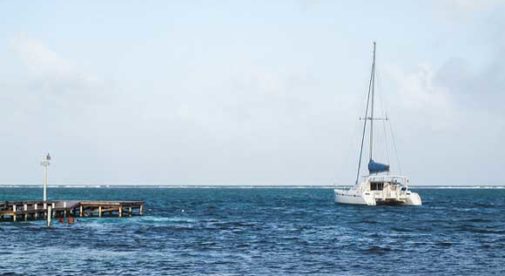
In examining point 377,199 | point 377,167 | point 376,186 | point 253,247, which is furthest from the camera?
point 377,167

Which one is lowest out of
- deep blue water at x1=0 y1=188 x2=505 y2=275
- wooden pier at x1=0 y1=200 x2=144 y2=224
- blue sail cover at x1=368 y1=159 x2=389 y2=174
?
deep blue water at x1=0 y1=188 x2=505 y2=275

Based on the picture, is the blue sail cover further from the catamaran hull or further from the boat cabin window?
the catamaran hull

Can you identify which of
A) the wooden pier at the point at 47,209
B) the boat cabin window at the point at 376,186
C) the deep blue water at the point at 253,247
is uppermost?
the boat cabin window at the point at 376,186

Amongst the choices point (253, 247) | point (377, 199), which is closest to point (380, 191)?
point (377, 199)

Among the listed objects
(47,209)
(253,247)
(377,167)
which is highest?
(377,167)

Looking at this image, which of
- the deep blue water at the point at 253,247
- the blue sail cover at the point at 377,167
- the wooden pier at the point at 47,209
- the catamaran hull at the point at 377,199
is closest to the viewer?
the deep blue water at the point at 253,247

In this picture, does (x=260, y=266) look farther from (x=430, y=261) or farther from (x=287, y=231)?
(x=287, y=231)

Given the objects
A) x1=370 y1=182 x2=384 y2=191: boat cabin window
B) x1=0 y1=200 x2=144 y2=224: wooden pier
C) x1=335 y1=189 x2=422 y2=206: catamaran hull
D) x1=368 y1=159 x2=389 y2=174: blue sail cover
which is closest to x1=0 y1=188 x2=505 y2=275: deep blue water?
x1=0 y1=200 x2=144 y2=224: wooden pier

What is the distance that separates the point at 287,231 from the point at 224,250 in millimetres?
14655

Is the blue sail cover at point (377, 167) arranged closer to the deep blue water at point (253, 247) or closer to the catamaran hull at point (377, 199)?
the catamaran hull at point (377, 199)

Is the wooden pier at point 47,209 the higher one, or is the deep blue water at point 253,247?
the wooden pier at point 47,209

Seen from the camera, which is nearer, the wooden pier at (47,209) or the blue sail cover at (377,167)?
the wooden pier at (47,209)

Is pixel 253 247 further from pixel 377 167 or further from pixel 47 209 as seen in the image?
pixel 377 167

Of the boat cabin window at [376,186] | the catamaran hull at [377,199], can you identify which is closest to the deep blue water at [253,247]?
the catamaran hull at [377,199]
